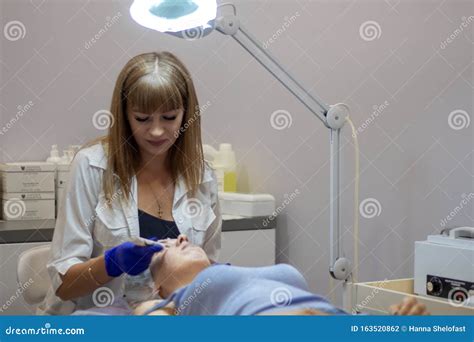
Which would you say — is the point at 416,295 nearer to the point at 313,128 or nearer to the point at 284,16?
the point at 313,128

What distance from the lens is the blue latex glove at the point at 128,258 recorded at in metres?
1.38

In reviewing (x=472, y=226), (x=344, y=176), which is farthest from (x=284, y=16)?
(x=472, y=226)

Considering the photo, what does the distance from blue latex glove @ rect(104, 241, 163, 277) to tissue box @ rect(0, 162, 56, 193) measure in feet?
2.19
